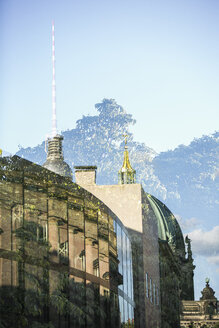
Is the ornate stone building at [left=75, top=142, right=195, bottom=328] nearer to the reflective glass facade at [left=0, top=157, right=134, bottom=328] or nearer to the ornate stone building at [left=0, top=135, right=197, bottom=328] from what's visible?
the ornate stone building at [left=0, top=135, right=197, bottom=328]

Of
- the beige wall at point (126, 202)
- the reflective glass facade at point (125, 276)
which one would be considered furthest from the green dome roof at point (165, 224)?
the reflective glass facade at point (125, 276)

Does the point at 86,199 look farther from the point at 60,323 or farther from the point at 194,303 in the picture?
the point at 194,303

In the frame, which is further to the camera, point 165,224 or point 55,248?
point 165,224

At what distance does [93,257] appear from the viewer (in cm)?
3425

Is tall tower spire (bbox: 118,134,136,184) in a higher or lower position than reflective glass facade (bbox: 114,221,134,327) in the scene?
higher

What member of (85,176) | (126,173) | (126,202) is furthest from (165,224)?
(126,202)

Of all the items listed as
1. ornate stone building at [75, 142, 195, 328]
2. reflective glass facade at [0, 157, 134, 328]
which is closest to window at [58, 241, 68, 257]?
reflective glass facade at [0, 157, 134, 328]

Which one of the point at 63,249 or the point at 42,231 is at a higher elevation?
the point at 42,231

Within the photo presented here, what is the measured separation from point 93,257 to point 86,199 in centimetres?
267

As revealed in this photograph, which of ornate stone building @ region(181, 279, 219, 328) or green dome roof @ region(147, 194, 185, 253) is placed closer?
ornate stone building @ region(181, 279, 219, 328)

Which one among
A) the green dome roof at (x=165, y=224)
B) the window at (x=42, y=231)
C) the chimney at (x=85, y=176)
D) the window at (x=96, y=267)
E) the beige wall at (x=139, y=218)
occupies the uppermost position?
the green dome roof at (x=165, y=224)

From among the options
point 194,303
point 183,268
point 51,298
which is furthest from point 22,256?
point 183,268

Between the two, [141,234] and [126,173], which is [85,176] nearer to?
[141,234]

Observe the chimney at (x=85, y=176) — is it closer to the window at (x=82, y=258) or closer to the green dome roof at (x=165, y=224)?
the window at (x=82, y=258)
